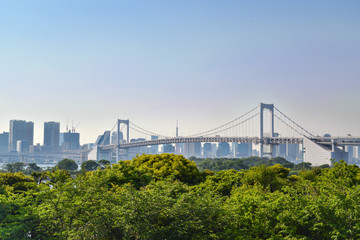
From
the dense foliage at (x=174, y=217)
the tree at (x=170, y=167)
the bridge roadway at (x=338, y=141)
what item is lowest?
the dense foliage at (x=174, y=217)

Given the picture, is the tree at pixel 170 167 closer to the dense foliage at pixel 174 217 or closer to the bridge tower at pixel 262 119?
the dense foliage at pixel 174 217

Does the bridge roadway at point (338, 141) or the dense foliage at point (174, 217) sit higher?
the bridge roadway at point (338, 141)

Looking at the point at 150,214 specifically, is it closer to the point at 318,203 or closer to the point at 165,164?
the point at 318,203

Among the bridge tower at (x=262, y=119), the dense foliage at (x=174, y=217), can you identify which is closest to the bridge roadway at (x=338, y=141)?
the bridge tower at (x=262, y=119)

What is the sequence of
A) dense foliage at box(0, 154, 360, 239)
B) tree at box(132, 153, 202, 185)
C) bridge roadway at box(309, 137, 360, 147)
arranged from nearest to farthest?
dense foliage at box(0, 154, 360, 239), tree at box(132, 153, 202, 185), bridge roadway at box(309, 137, 360, 147)

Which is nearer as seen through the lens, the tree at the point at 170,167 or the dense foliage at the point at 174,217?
the dense foliage at the point at 174,217

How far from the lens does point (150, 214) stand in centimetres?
1162

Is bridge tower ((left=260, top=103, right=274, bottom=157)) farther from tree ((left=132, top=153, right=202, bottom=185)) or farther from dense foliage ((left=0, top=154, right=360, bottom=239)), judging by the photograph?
dense foliage ((left=0, top=154, right=360, bottom=239))

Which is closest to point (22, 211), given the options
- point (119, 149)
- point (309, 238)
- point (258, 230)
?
point (258, 230)

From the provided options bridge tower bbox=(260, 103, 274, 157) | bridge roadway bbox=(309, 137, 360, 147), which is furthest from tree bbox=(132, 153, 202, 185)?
bridge tower bbox=(260, 103, 274, 157)

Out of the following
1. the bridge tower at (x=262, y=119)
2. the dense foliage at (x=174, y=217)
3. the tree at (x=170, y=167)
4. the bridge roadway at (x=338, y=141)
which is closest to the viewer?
the dense foliage at (x=174, y=217)

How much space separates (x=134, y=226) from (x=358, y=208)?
22.3ft

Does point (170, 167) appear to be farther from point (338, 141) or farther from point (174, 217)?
point (338, 141)

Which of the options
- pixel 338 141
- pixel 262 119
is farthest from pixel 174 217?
pixel 262 119
